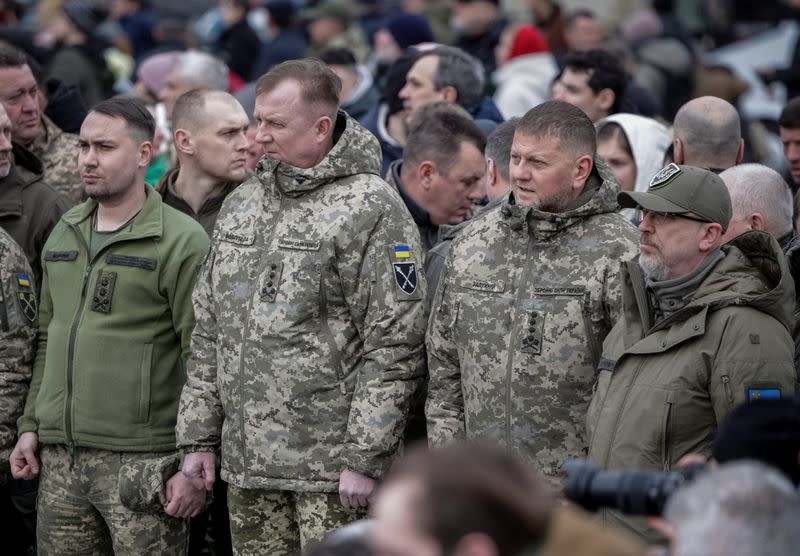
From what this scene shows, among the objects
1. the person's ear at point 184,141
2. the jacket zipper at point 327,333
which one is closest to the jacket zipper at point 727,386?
the jacket zipper at point 327,333

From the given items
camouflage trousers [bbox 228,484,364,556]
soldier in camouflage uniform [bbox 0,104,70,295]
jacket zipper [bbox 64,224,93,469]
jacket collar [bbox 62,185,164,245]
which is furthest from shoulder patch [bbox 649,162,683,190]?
soldier in camouflage uniform [bbox 0,104,70,295]

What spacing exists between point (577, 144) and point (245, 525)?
6.84 feet

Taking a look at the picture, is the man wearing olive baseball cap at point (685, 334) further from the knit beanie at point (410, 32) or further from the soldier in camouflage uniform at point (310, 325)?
the knit beanie at point (410, 32)

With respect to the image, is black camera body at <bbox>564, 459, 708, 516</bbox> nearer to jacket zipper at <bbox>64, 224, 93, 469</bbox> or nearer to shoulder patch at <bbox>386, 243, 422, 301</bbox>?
shoulder patch at <bbox>386, 243, 422, 301</bbox>

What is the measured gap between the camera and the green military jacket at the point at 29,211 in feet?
21.0

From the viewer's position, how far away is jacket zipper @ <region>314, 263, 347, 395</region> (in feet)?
16.5

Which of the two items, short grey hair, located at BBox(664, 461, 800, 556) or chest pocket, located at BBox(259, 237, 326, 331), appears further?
chest pocket, located at BBox(259, 237, 326, 331)

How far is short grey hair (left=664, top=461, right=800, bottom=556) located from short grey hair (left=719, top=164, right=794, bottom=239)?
2685 mm

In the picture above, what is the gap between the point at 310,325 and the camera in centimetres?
506

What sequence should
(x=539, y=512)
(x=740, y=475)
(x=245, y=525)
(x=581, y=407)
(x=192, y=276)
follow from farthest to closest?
(x=192, y=276), (x=245, y=525), (x=581, y=407), (x=740, y=475), (x=539, y=512)

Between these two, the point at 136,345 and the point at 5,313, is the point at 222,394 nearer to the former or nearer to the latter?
the point at 136,345

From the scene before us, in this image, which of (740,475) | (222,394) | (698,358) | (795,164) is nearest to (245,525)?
(222,394)

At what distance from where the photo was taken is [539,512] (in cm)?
258

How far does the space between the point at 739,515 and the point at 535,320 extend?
6.96 feet
